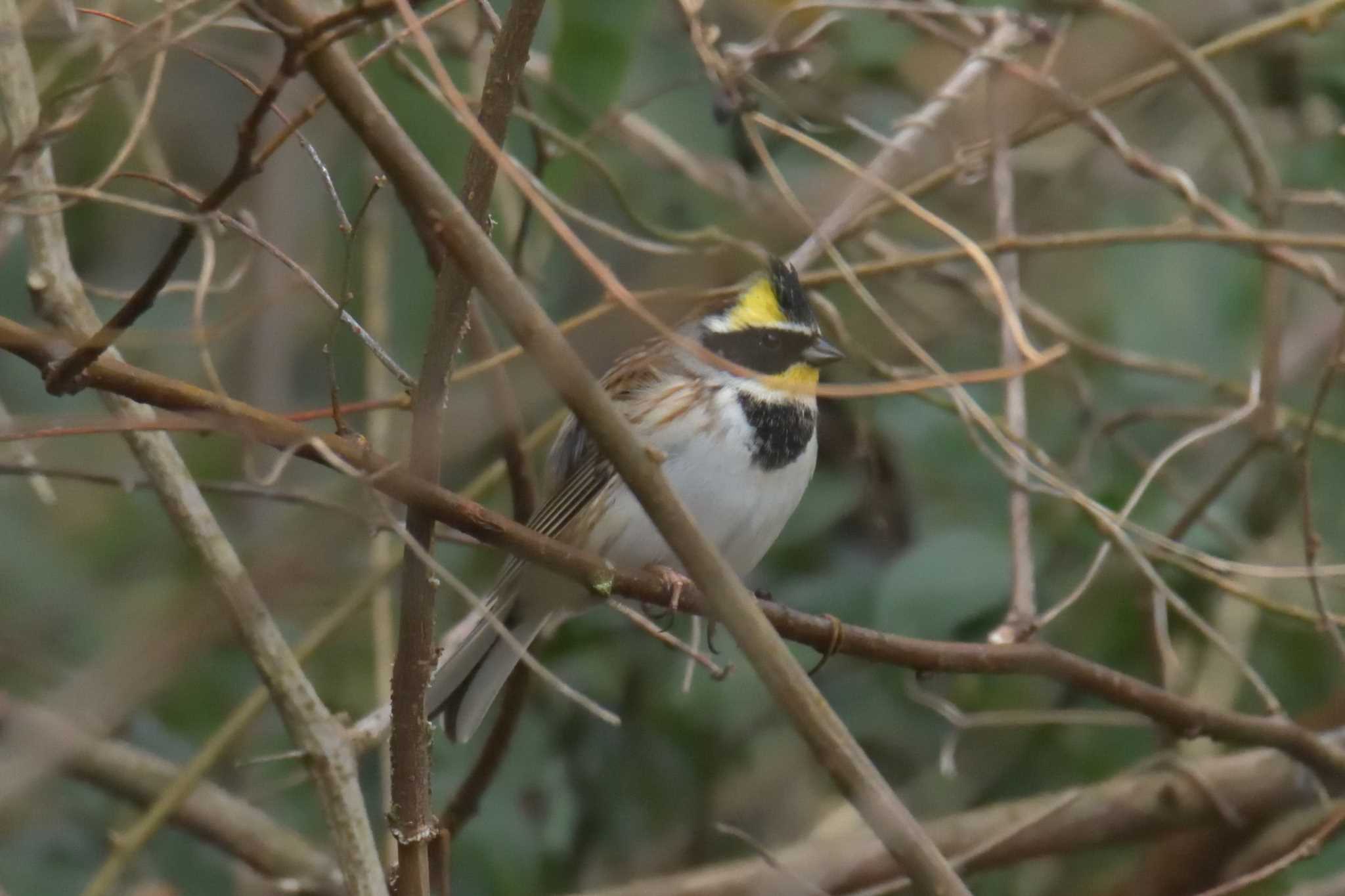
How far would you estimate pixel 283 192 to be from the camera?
Result: 4488mm

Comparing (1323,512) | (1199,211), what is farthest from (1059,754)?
(1199,211)

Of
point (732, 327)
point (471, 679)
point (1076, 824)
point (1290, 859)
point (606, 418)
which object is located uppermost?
point (606, 418)

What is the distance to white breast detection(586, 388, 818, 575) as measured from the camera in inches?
120

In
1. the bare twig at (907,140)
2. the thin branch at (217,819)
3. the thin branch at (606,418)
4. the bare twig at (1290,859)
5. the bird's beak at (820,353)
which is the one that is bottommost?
the bare twig at (1290,859)

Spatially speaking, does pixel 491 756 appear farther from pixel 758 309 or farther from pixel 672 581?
pixel 758 309

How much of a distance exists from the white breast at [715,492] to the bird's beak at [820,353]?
6.3 inches

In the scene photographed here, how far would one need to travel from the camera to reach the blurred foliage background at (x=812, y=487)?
3355 millimetres

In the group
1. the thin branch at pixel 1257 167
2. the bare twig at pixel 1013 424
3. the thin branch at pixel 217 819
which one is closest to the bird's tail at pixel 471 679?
the thin branch at pixel 217 819

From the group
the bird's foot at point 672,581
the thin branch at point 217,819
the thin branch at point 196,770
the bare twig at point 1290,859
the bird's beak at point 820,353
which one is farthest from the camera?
the thin branch at point 217,819

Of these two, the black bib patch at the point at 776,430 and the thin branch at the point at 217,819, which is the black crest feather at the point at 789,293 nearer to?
the black bib patch at the point at 776,430

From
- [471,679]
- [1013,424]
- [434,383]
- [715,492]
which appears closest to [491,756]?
[471,679]

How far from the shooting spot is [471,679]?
2.91m

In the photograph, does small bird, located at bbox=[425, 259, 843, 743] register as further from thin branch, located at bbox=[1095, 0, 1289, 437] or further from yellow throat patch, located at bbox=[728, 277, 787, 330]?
thin branch, located at bbox=[1095, 0, 1289, 437]

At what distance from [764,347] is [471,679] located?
82 centimetres
